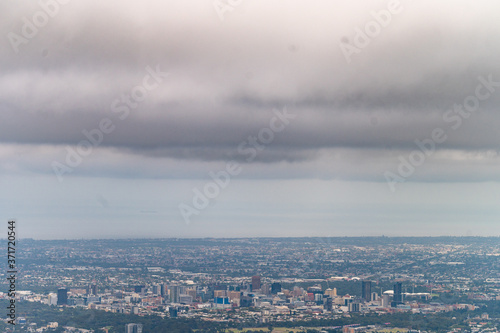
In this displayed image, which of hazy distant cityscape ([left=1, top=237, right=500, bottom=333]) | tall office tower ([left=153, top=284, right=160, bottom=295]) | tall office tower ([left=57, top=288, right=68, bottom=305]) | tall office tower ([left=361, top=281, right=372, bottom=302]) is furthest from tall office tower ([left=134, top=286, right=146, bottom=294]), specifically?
tall office tower ([left=361, top=281, right=372, bottom=302])

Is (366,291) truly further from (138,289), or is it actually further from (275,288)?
(138,289)

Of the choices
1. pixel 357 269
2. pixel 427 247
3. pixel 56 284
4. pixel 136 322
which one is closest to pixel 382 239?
pixel 427 247

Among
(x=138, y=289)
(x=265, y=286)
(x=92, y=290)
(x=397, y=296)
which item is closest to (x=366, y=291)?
(x=397, y=296)

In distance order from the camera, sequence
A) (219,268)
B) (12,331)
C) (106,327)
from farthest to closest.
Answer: (219,268)
(106,327)
(12,331)

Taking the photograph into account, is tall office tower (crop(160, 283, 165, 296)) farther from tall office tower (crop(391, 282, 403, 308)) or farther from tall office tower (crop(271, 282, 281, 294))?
tall office tower (crop(391, 282, 403, 308))

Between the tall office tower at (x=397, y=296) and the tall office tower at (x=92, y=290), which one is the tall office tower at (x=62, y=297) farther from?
the tall office tower at (x=397, y=296)

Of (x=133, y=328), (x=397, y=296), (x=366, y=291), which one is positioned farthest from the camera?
(x=366, y=291)

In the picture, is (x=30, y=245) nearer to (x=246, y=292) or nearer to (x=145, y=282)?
(x=145, y=282)

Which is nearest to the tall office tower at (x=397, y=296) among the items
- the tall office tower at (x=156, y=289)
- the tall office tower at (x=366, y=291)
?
the tall office tower at (x=366, y=291)
